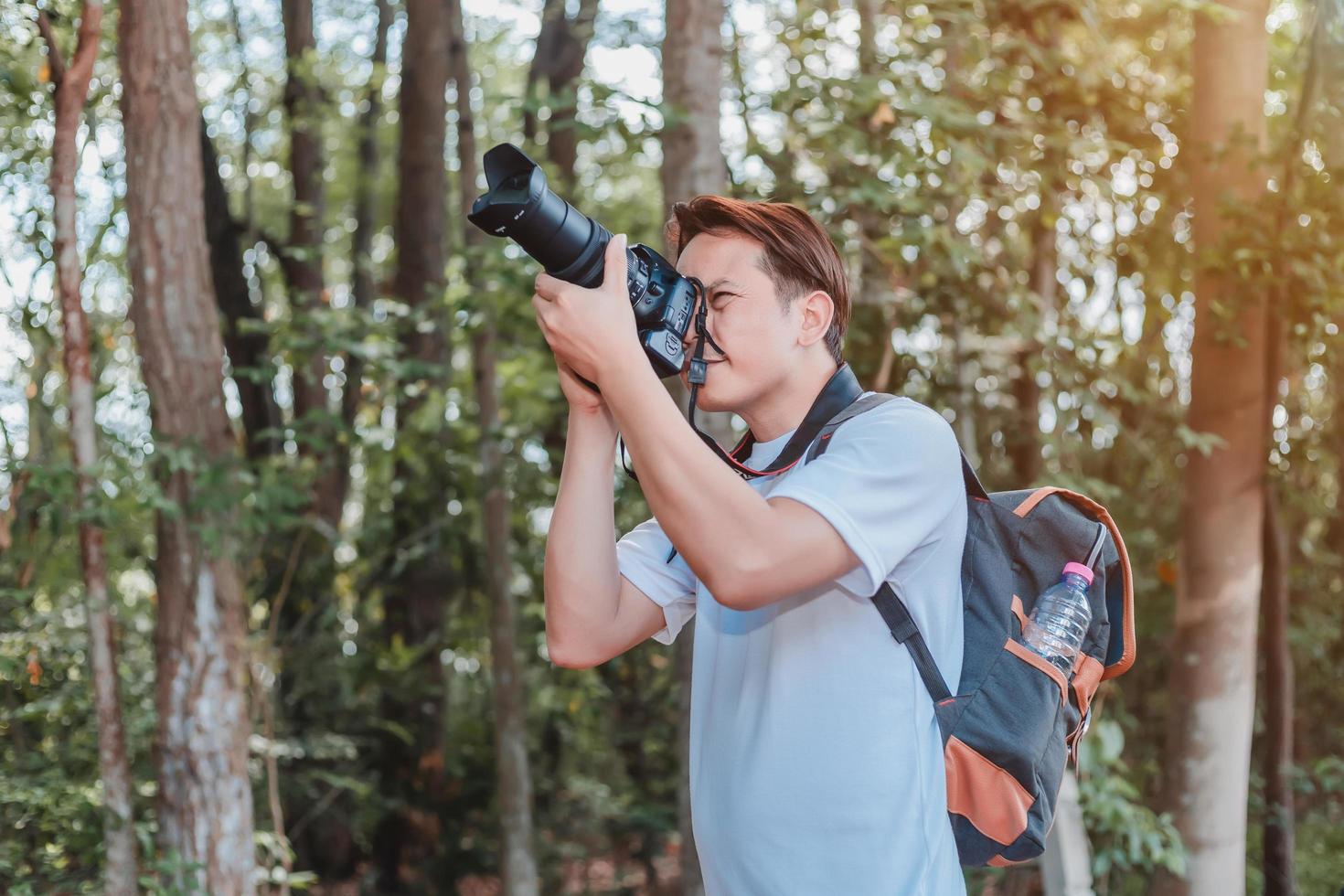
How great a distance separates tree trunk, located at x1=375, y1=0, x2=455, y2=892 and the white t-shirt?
5.20 meters

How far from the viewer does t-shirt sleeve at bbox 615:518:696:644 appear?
1.80 m

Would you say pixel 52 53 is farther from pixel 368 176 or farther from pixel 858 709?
pixel 368 176

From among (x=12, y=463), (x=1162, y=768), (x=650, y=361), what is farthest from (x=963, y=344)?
(x=650, y=361)

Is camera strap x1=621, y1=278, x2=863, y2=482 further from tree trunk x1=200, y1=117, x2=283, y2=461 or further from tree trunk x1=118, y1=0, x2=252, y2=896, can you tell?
tree trunk x1=200, y1=117, x2=283, y2=461

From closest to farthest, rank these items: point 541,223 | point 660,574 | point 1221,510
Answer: point 541,223, point 660,574, point 1221,510

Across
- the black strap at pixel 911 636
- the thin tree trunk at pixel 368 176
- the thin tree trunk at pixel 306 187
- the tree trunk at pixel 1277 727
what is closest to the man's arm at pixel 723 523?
the black strap at pixel 911 636

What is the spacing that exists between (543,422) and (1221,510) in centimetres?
305

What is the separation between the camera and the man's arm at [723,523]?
4.34 ft

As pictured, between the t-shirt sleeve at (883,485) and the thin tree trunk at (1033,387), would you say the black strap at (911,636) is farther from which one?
the thin tree trunk at (1033,387)

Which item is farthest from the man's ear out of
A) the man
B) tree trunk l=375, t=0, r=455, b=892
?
tree trunk l=375, t=0, r=455, b=892

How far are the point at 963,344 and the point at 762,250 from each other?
3761mm

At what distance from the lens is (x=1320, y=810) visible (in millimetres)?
7652

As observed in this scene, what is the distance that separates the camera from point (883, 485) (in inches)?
55.2

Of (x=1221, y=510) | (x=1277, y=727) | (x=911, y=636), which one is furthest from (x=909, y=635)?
(x=1277, y=727)
